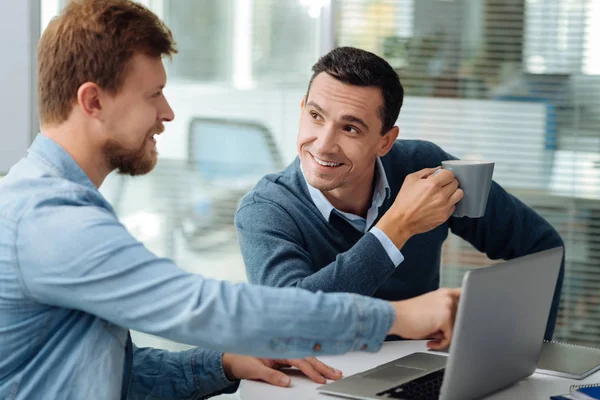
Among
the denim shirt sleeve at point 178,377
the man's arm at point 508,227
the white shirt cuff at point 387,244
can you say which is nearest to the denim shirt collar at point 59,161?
the denim shirt sleeve at point 178,377

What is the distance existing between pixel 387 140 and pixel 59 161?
99 cm

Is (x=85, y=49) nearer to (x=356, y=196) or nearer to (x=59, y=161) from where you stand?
(x=59, y=161)

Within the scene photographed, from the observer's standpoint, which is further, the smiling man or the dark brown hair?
the dark brown hair

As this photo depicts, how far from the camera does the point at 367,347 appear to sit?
4.06 feet

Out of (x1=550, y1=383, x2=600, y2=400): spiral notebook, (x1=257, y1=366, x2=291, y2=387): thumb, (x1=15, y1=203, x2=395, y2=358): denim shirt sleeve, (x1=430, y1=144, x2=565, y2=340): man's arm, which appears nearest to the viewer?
(x1=15, y1=203, x2=395, y2=358): denim shirt sleeve

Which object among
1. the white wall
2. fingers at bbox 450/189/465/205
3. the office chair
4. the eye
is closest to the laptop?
fingers at bbox 450/189/465/205

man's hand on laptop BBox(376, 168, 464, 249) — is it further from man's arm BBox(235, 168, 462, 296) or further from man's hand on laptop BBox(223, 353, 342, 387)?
man's hand on laptop BBox(223, 353, 342, 387)

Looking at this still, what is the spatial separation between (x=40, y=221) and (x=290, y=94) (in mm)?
2229

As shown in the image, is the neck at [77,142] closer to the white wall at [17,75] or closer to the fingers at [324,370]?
the fingers at [324,370]

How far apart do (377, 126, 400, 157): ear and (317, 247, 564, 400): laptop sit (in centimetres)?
62

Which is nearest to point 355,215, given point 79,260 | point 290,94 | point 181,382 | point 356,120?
point 356,120

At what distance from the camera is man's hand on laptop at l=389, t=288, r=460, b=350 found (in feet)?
4.25

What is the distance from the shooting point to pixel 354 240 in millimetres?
2049

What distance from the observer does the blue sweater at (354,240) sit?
5.90 ft
